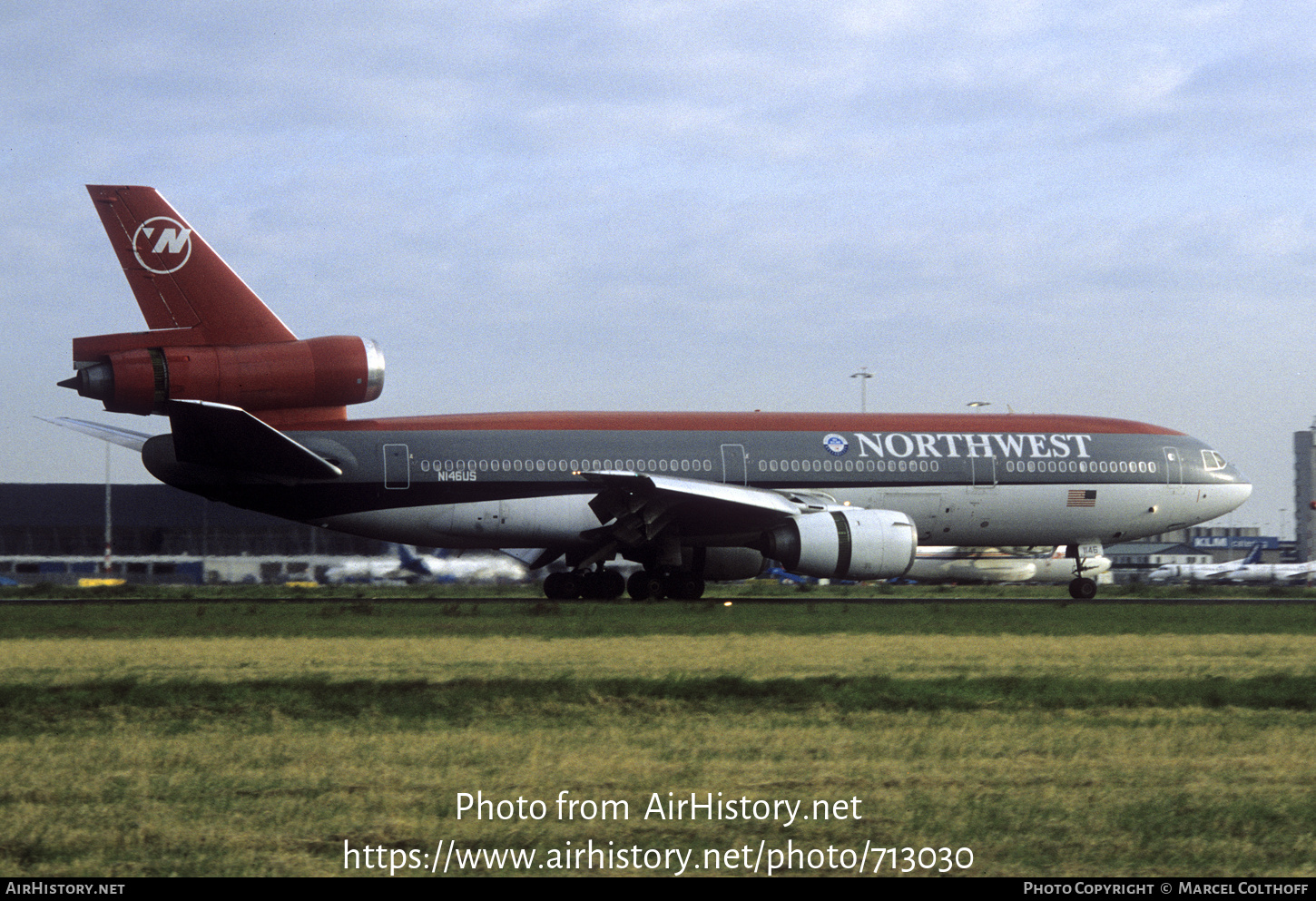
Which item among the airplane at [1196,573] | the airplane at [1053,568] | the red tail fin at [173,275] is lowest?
the airplane at [1196,573]

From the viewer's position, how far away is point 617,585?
92.2 ft

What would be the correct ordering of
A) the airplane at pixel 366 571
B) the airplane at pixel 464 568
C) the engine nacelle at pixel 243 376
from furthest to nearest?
the airplane at pixel 366 571
the airplane at pixel 464 568
the engine nacelle at pixel 243 376

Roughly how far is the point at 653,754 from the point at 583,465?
18.7 metres

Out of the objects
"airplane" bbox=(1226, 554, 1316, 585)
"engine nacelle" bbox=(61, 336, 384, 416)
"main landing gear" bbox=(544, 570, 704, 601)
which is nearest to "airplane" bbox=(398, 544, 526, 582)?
"main landing gear" bbox=(544, 570, 704, 601)

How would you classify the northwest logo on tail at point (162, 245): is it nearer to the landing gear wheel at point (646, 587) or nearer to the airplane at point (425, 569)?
the landing gear wheel at point (646, 587)

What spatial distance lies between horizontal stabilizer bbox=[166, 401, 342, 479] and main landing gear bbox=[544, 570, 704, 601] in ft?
17.2

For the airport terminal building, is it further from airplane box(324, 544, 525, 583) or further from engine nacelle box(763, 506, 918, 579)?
engine nacelle box(763, 506, 918, 579)

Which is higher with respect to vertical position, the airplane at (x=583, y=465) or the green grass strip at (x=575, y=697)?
the airplane at (x=583, y=465)

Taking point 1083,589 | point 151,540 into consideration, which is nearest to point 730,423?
point 1083,589

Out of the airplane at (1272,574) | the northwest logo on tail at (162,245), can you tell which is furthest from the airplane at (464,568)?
the airplane at (1272,574)

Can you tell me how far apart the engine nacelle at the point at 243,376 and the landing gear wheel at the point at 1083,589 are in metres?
15.8

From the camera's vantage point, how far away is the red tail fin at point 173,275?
2559 centimetres

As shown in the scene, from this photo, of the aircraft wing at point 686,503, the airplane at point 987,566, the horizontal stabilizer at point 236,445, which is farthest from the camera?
the airplane at point 987,566

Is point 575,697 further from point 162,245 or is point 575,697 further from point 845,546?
→ point 162,245
